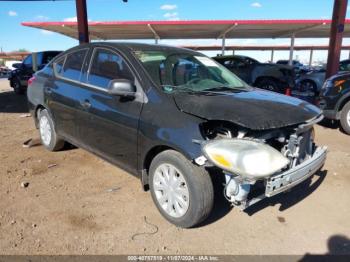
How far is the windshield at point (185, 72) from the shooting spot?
12.5ft

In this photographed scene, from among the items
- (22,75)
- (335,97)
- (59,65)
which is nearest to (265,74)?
(335,97)

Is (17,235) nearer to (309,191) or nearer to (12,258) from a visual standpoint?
(12,258)

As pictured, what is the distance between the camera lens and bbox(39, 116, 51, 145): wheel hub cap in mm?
5556

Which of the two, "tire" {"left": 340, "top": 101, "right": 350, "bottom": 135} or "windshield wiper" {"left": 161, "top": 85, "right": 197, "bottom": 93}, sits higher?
"windshield wiper" {"left": 161, "top": 85, "right": 197, "bottom": 93}

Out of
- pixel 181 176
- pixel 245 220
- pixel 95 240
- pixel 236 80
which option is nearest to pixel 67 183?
pixel 95 240

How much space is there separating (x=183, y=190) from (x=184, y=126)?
0.61 metres

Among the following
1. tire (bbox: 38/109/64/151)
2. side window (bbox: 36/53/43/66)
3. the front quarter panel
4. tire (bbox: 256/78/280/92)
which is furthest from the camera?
side window (bbox: 36/53/43/66)

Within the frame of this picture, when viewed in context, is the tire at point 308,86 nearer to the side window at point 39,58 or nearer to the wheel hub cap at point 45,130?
the side window at point 39,58

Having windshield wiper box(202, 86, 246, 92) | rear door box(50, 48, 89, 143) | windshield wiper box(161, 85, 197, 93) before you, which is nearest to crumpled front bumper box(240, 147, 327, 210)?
windshield wiper box(202, 86, 246, 92)

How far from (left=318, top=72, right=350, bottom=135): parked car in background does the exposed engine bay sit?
3.92 m

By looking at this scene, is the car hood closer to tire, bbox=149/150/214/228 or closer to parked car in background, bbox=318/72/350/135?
tire, bbox=149/150/214/228

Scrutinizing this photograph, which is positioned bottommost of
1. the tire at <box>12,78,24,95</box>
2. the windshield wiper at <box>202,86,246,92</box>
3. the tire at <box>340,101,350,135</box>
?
the tire at <box>12,78,24,95</box>

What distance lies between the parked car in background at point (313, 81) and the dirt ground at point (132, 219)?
386 inches

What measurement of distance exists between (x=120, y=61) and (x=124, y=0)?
10034 millimetres
